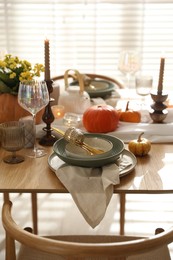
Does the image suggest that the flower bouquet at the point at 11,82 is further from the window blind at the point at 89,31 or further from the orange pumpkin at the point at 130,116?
the window blind at the point at 89,31

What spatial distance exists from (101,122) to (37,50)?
182 centimetres

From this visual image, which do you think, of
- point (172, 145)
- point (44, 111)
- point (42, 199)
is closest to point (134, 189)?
point (172, 145)

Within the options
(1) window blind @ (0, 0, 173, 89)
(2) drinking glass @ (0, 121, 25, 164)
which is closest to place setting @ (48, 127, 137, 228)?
(2) drinking glass @ (0, 121, 25, 164)

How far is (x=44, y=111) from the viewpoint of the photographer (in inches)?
62.7

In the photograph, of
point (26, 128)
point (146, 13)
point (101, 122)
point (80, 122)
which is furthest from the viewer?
point (146, 13)

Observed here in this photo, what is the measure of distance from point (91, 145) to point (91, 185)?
248 millimetres

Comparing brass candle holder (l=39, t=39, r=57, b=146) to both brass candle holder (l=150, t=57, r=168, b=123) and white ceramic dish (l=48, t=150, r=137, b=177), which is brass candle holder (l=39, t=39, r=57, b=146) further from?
brass candle holder (l=150, t=57, r=168, b=123)

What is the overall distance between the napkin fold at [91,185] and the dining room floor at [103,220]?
3.27 feet

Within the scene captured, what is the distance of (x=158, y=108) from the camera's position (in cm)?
170

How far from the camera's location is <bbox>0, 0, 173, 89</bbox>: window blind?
3059 mm

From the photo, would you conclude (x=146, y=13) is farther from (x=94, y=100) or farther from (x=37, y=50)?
(x=94, y=100)

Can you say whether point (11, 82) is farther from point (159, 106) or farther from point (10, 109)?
point (159, 106)

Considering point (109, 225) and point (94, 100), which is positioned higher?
point (94, 100)

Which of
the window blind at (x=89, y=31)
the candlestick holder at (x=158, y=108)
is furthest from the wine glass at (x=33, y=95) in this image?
the window blind at (x=89, y=31)
